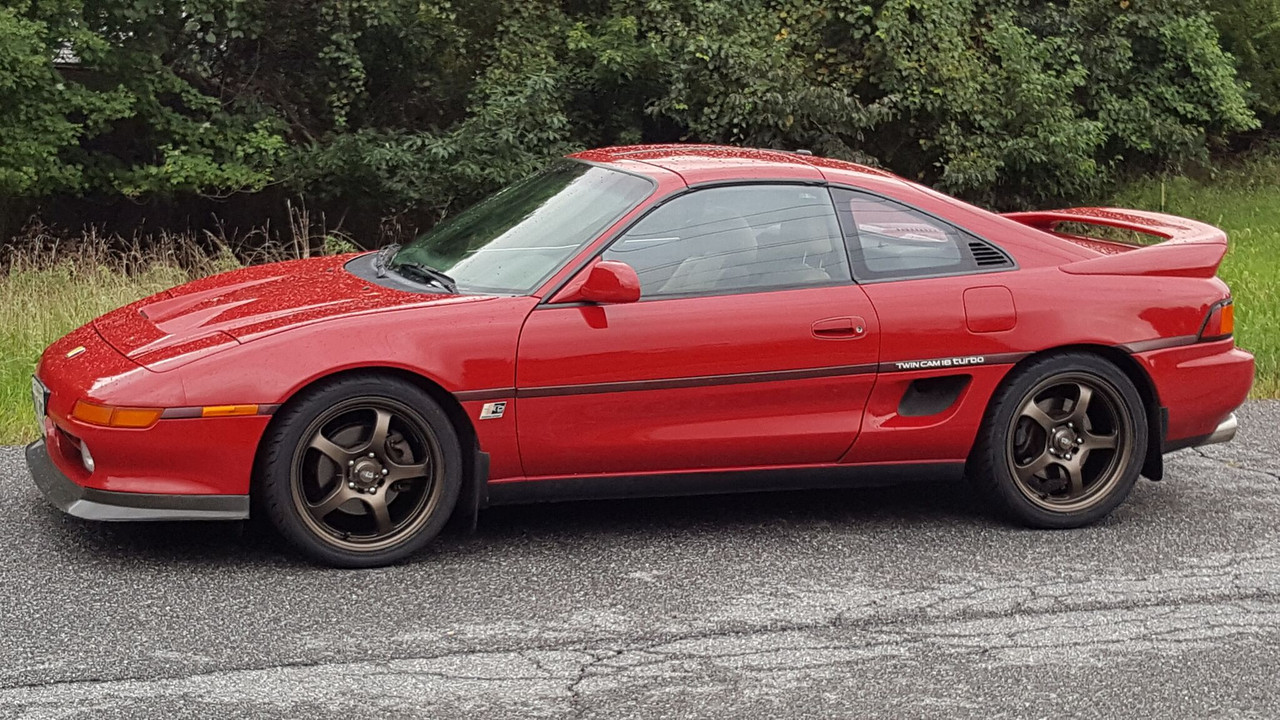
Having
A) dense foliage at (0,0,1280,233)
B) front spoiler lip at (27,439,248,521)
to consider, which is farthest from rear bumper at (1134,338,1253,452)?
dense foliage at (0,0,1280,233)

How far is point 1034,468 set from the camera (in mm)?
5777

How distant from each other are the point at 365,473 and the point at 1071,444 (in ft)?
8.84

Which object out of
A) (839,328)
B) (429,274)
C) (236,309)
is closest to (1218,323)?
(839,328)

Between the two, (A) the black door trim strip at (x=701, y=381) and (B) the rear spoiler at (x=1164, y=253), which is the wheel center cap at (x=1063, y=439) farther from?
(A) the black door trim strip at (x=701, y=381)

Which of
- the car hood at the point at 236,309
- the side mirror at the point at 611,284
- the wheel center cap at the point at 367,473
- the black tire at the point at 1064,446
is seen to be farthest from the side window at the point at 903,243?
the wheel center cap at the point at 367,473

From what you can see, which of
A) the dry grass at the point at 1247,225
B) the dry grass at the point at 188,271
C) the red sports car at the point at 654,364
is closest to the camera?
the red sports car at the point at 654,364

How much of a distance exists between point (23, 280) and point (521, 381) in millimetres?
8806

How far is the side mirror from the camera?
203 inches

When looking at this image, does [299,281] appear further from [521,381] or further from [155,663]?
Answer: [155,663]

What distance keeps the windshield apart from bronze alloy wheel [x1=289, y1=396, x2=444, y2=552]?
61 cm

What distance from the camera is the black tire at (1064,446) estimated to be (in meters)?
5.71

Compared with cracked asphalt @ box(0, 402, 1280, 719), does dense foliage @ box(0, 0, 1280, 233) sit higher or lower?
higher

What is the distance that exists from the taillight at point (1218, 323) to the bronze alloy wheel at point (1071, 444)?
490 millimetres

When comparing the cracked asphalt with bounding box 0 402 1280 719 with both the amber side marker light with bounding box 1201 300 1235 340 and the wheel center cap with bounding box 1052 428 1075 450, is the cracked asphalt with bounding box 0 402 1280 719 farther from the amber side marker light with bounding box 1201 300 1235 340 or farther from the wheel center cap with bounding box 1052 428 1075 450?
the amber side marker light with bounding box 1201 300 1235 340
